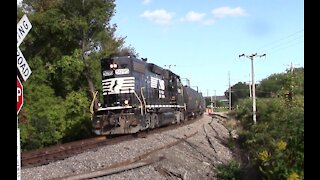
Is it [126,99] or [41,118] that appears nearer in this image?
[126,99]

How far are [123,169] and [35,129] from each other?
14683 mm

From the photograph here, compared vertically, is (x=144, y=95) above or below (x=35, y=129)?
above

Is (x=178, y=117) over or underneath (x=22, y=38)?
underneath

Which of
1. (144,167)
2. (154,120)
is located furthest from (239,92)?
(144,167)

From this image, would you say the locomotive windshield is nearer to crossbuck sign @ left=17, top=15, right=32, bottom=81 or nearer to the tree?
crossbuck sign @ left=17, top=15, right=32, bottom=81

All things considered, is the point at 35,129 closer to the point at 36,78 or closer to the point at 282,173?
the point at 36,78

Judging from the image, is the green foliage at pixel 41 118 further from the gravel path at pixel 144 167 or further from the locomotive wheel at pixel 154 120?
the gravel path at pixel 144 167

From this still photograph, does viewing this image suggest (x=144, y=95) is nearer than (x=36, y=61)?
Yes

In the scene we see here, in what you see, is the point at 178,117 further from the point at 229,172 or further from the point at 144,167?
the point at 144,167

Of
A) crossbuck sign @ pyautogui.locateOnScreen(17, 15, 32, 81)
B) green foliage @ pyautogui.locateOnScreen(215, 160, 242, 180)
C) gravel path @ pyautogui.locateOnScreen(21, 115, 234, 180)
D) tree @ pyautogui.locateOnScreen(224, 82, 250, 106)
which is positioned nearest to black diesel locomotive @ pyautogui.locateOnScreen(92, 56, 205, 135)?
gravel path @ pyautogui.locateOnScreen(21, 115, 234, 180)

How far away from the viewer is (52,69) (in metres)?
30.2

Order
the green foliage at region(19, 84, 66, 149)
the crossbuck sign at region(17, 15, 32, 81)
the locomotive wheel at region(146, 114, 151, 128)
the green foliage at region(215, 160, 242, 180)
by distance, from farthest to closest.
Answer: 1. the green foliage at region(19, 84, 66, 149)
2. the locomotive wheel at region(146, 114, 151, 128)
3. the green foliage at region(215, 160, 242, 180)
4. the crossbuck sign at region(17, 15, 32, 81)
